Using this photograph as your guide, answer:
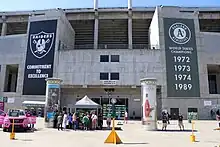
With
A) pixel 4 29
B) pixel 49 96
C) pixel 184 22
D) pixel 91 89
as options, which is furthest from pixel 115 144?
pixel 4 29

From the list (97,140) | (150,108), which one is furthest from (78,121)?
(97,140)

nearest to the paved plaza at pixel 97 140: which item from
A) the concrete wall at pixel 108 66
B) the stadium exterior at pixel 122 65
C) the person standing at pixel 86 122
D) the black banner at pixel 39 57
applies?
the person standing at pixel 86 122

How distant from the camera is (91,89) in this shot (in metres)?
41.9

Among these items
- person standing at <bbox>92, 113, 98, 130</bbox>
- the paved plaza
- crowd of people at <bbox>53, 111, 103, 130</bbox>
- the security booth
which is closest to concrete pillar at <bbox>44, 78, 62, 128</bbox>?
crowd of people at <bbox>53, 111, 103, 130</bbox>

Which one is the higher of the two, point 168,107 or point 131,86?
point 131,86

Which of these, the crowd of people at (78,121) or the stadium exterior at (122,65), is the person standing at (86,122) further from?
the stadium exterior at (122,65)

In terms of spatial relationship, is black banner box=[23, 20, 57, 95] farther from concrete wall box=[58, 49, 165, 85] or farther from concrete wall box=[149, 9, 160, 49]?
concrete wall box=[149, 9, 160, 49]

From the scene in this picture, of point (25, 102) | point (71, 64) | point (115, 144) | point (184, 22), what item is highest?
point (184, 22)

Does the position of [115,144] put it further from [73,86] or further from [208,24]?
[208,24]

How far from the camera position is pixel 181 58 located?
3909 centimetres

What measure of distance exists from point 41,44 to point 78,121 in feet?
77.4

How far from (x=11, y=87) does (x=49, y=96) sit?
3161 centimetres

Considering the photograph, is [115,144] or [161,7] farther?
[161,7]

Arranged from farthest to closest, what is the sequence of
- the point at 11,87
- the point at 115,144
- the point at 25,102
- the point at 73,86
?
the point at 11,87, the point at 73,86, the point at 25,102, the point at 115,144
